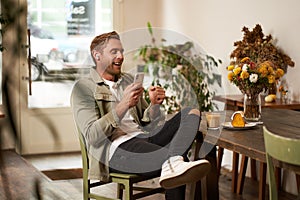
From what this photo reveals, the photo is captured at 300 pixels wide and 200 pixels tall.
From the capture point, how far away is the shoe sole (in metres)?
2.76

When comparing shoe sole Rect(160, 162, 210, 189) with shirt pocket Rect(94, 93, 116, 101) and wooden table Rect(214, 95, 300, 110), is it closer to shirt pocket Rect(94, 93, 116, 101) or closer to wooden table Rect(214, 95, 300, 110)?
shirt pocket Rect(94, 93, 116, 101)

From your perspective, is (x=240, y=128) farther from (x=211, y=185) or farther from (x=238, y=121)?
(x=211, y=185)

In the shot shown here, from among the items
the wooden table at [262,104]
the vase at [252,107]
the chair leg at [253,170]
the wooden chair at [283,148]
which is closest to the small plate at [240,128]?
the vase at [252,107]

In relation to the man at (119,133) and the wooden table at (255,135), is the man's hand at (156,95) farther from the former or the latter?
the wooden table at (255,135)

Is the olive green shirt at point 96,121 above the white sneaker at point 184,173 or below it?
above

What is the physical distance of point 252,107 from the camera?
3314 millimetres

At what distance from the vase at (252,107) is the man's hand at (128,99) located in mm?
629

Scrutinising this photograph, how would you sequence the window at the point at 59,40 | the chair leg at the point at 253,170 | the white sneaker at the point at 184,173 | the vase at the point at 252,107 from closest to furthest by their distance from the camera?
the white sneaker at the point at 184,173, the vase at the point at 252,107, the chair leg at the point at 253,170, the window at the point at 59,40

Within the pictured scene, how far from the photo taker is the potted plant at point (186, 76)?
5277 millimetres

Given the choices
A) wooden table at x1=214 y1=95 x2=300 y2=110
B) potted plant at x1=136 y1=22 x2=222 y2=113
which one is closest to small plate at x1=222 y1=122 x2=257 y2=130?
wooden table at x1=214 y1=95 x2=300 y2=110

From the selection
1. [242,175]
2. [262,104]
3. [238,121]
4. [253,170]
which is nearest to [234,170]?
[242,175]

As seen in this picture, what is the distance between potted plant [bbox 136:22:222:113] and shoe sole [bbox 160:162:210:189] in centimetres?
239

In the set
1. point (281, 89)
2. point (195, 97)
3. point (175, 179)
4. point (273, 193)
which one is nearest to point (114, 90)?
point (175, 179)

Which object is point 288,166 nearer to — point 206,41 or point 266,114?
point 266,114
